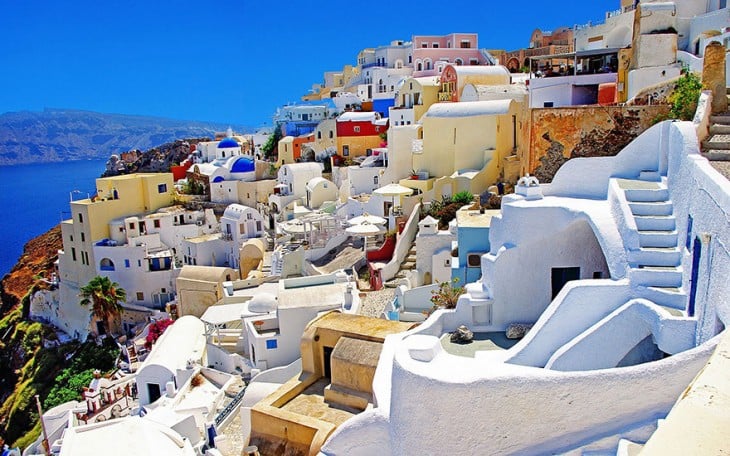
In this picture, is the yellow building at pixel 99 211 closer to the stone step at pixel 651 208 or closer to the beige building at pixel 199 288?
the beige building at pixel 199 288

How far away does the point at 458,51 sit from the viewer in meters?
52.2

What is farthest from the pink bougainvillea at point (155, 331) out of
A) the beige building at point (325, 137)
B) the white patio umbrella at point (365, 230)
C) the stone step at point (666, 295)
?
the stone step at point (666, 295)

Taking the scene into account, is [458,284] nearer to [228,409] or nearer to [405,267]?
[405,267]

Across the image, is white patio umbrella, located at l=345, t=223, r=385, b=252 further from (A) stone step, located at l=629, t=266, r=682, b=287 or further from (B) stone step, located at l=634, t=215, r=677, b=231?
(A) stone step, located at l=629, t=266, r=682, b=287

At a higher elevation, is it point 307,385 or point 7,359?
point 307,385

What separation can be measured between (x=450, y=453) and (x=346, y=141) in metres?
38.8

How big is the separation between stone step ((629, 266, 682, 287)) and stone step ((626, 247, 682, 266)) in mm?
86

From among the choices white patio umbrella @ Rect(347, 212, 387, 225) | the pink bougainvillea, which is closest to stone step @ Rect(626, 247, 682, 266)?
white patio umbrella @ Rect(347, 212, 387, 225)

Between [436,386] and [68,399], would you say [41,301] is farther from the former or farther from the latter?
[436,386]

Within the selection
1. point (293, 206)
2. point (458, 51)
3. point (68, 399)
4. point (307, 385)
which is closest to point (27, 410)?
point (68, 399)

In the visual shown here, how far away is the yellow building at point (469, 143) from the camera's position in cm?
2719

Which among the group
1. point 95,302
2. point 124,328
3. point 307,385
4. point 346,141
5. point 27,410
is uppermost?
point 346,141

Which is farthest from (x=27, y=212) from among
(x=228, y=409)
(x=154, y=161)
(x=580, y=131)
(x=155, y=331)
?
(x=580, y=131)

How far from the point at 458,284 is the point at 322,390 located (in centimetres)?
516
